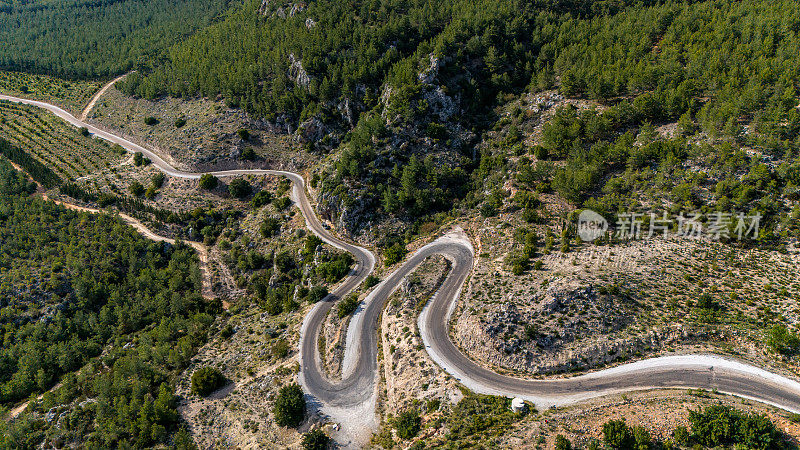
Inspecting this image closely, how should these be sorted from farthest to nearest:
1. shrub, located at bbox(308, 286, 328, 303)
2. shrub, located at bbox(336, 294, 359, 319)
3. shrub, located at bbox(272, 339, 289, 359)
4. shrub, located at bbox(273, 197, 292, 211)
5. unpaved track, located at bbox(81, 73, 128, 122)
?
unpaved track, located at bbox(81, 73, 128, 122), shrub, located at bbox(273, 197, 292, 211), shrub, located at bbox(308, 286, 328, 303), shrub, located at bbox(336, 294, 359, 319), shrub, located at bbox(272, 339, 289, 359)

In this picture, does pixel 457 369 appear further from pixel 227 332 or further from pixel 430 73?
pixel 430 73

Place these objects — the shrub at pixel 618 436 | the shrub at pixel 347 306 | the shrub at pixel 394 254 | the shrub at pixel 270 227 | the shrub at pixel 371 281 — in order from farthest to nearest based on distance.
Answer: the shrub at pixel 270 227
the shrub at pixel 394 254
the shrub at pixel 371 281
the shrub at pixel 347 306
the shrub at pixel 618 436

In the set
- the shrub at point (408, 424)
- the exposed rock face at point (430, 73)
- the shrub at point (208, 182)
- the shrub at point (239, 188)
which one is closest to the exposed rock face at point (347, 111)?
the exposed rock face at point (430, 73)

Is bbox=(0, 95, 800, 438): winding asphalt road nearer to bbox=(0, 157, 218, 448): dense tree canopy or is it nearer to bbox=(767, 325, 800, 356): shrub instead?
bbox=(767, 325, 800, 356): shrub

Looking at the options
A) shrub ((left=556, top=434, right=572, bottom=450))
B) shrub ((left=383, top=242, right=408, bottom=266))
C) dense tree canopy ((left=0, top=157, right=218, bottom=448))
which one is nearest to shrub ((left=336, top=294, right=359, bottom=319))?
shrub ((left=383, top=242, right=408, bottom=266))

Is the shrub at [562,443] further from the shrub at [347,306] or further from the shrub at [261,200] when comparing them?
Result: the shrub at [261,200]

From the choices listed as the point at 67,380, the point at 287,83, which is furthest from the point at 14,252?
the point at 287,83

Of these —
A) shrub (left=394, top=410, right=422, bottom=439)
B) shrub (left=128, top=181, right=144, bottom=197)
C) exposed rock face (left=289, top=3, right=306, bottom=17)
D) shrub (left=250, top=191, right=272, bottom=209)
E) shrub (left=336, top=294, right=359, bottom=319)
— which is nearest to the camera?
shrub (left=394, top=410, right=422, bottom=439)

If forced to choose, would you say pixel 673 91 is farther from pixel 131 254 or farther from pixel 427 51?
pixel 131 254
